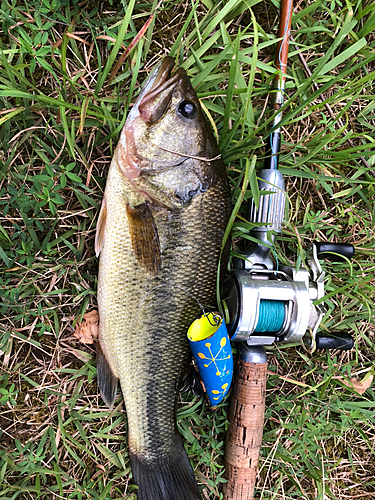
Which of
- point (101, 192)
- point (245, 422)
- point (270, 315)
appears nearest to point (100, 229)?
point (101, 192)

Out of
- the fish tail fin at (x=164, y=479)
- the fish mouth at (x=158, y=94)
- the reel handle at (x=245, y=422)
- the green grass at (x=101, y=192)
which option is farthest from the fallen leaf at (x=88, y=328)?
the fish mouth at (x=158, y=94)

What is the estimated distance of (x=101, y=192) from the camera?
1873 millimetres

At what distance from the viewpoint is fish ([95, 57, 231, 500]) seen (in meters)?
1.59

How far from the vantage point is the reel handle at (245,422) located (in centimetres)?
186

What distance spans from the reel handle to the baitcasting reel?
119 mm

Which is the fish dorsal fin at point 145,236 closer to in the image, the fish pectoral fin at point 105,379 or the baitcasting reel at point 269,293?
the baitcasting reel at point 269,293

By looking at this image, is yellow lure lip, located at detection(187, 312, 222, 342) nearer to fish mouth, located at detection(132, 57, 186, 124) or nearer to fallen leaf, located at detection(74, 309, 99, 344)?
fallen leaf, located at detection(74, 309, 99, 344)

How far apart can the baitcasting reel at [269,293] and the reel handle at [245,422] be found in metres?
0.12

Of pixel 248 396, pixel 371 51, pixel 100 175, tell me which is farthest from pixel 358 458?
pixel 371 51

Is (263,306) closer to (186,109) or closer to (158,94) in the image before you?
(186,109)

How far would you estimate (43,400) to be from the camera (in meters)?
1.91

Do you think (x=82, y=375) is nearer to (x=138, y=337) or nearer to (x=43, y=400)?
(x=43, y=400)

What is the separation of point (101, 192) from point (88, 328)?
0.77 meters

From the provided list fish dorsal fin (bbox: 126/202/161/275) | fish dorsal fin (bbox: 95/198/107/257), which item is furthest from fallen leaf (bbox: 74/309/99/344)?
fish dorsal fin (bbox: 126/202/161/275)
